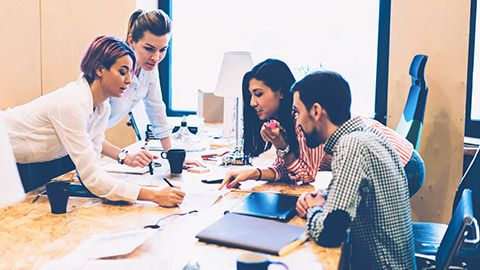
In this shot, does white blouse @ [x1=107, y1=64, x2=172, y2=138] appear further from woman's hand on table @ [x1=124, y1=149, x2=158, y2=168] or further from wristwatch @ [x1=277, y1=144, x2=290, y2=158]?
wristwatch @ [x1=277, y1=144, x2=290, y2=158]

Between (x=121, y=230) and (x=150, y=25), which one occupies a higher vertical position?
(x=150, y=25)

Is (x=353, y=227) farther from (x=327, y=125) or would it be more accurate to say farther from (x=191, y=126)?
(x=191, y=126)

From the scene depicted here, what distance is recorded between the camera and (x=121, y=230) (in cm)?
132

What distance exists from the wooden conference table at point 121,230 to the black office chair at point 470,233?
0.67m

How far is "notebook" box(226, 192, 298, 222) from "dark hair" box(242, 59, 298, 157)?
1.50 ft

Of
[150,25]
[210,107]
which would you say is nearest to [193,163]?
[150,25]

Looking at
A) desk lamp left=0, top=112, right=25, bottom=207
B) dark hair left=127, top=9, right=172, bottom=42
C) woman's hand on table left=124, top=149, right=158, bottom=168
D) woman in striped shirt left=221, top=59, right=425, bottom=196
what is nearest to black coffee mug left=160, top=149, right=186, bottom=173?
woman's hand on table left=124, top=149, right=158, bottom=168

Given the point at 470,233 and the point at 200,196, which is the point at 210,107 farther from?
the point at 470,233

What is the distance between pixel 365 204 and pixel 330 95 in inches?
15.0

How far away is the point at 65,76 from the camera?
3674 mm

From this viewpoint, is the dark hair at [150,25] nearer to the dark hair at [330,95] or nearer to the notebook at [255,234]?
the dark hair at [330,95]

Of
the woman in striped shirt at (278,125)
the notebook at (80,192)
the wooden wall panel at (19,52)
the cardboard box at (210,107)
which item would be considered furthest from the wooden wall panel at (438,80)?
the wooden wall panel at (19,52)

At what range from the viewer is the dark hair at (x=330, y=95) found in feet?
4.96

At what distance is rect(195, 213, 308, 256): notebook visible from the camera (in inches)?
45.6
